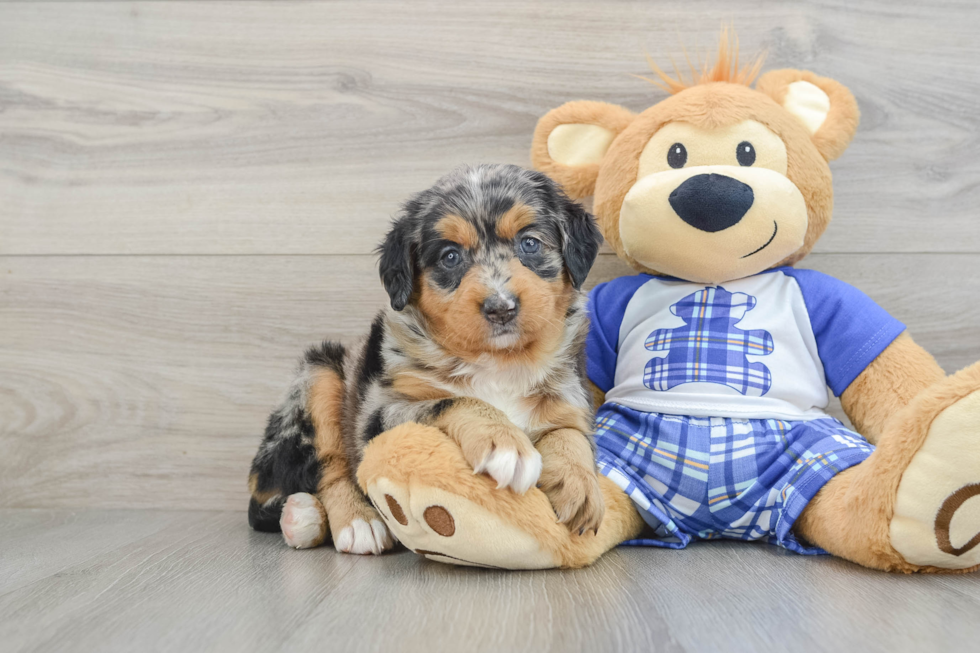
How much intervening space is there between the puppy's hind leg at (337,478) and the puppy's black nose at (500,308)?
2.32ft

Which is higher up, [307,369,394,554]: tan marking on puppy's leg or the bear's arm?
the bear's arm

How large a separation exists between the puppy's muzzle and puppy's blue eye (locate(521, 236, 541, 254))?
0.22 metres

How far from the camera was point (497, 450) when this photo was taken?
1.47 m

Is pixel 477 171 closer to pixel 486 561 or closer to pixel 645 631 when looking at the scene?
pixel 486 561

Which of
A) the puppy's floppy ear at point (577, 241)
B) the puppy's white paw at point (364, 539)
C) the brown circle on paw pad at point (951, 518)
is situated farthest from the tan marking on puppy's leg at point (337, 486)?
the brown circle on paw pad at point (951, 518)

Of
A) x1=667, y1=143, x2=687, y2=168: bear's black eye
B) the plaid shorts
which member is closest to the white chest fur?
the plaid shorts

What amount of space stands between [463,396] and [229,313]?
1.20 metres

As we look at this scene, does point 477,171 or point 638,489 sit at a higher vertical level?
point 477,171

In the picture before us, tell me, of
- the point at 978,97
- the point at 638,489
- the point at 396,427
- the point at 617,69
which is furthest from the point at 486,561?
the point at 978,97

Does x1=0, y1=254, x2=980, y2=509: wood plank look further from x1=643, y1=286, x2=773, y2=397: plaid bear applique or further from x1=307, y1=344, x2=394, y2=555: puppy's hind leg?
x1=643, y1=286, x2=773, y2=397: plaid bear applique

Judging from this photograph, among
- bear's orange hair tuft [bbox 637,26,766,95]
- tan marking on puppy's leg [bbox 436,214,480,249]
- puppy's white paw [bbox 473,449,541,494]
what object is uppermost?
bear's orange hair tuft [bbox 637,26,766,95]

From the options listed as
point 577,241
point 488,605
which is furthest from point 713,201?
point 488,605

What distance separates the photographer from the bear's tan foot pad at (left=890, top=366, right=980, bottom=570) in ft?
4.48

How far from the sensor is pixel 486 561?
152 cm
